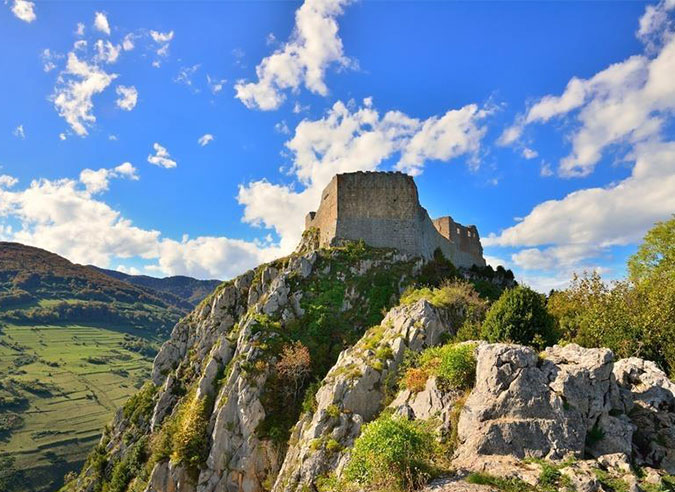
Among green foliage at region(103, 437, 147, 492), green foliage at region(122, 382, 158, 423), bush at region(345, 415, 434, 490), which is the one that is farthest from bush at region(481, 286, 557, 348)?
green foliage at region(122, 382, 158, 423)

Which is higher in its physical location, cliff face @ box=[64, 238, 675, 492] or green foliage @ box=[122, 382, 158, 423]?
cliff face @ box=[64, 238, 675, 492]

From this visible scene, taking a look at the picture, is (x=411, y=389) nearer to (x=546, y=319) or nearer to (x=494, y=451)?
(x=494, y=451)

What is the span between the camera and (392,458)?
11219mm

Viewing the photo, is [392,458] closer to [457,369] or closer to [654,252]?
[457,369]

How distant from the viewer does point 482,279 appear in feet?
168

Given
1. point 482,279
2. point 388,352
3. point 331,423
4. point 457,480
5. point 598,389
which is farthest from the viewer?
point 482,279

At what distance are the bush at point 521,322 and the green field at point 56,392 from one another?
4192 inches

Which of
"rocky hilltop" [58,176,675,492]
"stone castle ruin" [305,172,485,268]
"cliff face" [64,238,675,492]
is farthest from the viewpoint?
"stone castle ruin" [305,172,485,268]

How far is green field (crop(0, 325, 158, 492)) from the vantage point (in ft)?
309

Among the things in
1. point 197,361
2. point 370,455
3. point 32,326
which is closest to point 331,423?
point 370,455

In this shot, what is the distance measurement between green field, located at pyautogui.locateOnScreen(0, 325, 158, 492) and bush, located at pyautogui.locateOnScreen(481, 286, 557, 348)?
106478 millimetres

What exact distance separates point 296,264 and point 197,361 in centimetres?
1489

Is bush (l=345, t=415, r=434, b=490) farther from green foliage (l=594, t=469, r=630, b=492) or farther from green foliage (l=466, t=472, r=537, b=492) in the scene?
green foliage (l=594, t=469, r=630, b=492)

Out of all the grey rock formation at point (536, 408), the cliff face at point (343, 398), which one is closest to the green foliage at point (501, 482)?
the cliff face at point (343, 398)
